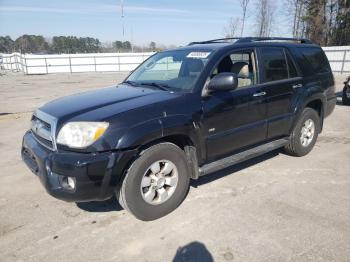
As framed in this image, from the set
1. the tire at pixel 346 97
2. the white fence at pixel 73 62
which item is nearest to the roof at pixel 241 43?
the tire at pixel 346 97

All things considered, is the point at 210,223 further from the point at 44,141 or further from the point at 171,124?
the point at 44,141

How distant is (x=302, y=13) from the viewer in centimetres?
4397

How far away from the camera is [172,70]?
4.47m

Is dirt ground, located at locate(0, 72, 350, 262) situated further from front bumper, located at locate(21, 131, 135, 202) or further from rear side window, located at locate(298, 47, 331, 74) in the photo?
rear side window, located at locate(298, 47, 331, 74)

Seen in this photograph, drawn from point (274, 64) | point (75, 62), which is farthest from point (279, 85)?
point (75, 62)

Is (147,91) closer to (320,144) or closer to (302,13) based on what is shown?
(320,144)

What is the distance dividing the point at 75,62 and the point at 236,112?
3211cm

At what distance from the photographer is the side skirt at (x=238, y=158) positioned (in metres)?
3.97

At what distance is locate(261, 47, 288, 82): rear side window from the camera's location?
4668 mm

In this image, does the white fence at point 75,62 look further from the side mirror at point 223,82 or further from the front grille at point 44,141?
the front grille at point 44,141

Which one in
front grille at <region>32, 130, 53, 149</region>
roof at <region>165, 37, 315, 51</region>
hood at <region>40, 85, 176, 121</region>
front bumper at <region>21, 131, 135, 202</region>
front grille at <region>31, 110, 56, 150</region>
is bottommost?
front bumper at <region>21, 131, 135, 202</region>

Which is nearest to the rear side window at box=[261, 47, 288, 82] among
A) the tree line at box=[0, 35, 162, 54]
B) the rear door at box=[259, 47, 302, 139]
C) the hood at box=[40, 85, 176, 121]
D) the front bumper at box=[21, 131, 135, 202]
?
the rear door at box=[259, 47, 302, 139]

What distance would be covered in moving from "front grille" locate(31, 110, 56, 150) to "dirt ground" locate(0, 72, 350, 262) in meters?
0.85

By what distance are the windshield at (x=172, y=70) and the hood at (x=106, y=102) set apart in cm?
25
